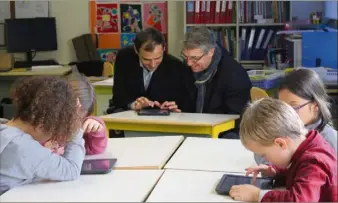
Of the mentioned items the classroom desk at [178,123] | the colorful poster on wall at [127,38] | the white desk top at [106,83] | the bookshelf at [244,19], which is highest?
the bookshelf at [244,19]

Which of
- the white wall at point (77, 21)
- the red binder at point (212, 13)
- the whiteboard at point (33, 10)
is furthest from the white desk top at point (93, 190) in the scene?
the whiteboard at point (33, 10)

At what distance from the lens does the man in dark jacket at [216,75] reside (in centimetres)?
286

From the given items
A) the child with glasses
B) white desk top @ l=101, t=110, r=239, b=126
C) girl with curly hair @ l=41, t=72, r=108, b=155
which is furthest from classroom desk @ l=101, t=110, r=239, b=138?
the child with glasses

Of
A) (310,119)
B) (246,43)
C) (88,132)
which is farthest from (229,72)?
(246,43)

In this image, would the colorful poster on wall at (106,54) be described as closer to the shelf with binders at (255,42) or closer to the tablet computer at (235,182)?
the shelf with binders at (255,42)

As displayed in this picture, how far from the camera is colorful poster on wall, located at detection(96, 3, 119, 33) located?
4840mm

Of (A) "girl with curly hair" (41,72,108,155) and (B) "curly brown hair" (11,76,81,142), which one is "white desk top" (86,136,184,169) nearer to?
(A) "girl with curly hair" (41,72,108,155)

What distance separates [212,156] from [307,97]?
1.55 ft

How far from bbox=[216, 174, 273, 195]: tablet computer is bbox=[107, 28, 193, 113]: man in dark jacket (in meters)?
1.40

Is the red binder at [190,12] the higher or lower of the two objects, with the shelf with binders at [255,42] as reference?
higher

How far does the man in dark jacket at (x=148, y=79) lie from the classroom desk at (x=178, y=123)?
0.29 meters

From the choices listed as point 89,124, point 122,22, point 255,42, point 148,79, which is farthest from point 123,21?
Answer: point 89,124

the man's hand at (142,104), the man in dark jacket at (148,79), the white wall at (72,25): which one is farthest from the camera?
the white wall at (72,25)

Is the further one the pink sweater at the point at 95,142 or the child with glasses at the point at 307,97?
the pink sweater at the point at 95,142
